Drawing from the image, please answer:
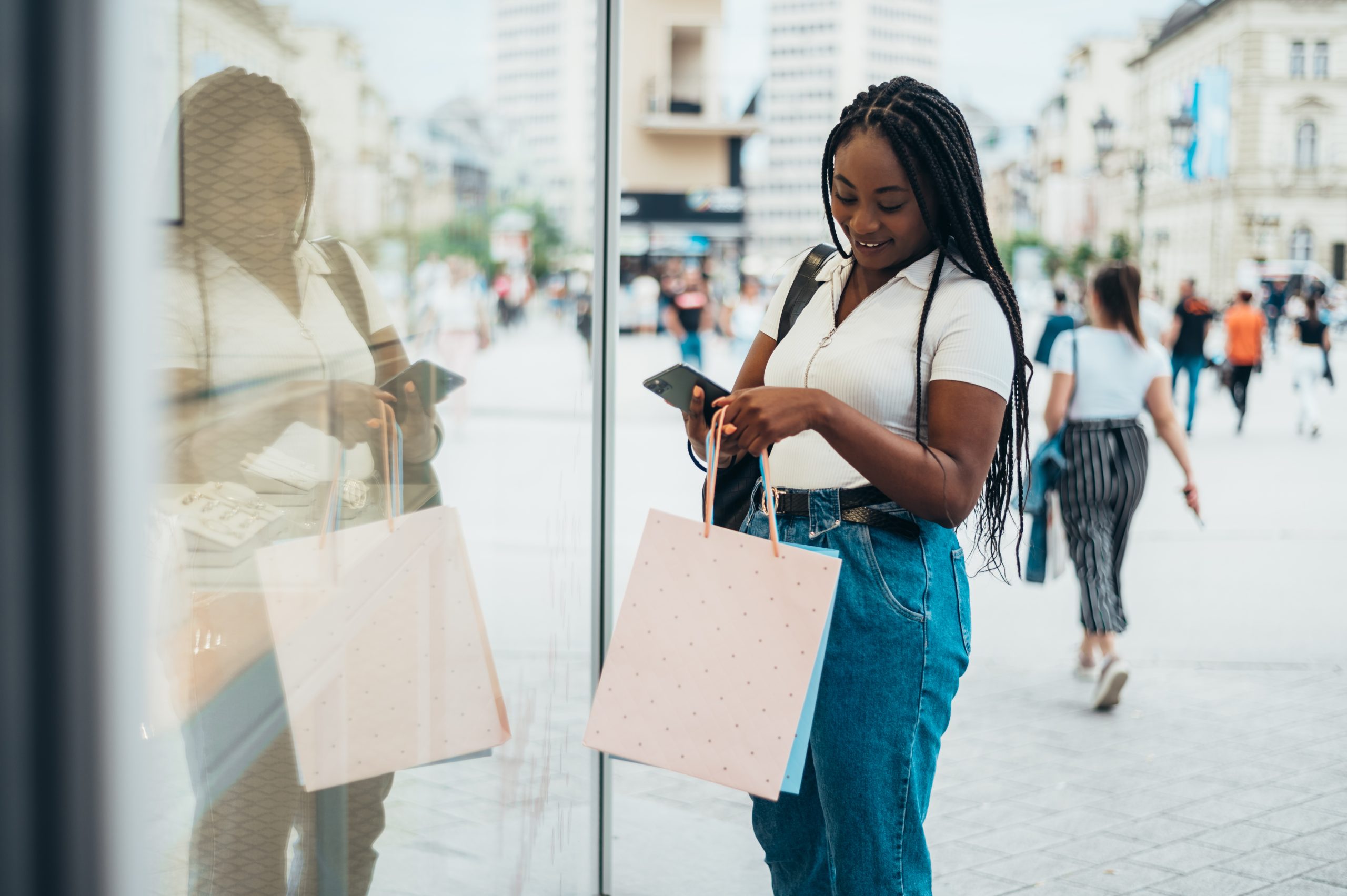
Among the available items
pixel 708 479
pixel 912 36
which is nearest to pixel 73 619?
A: pixel 708 479

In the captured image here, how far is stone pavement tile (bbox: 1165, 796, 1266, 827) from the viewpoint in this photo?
363 cm

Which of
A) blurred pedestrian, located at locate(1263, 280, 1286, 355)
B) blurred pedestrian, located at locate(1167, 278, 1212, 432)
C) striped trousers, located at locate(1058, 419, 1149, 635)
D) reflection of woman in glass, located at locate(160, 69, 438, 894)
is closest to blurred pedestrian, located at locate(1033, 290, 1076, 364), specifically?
striped trousers, located at locate(1058, 419, 1149, 635)

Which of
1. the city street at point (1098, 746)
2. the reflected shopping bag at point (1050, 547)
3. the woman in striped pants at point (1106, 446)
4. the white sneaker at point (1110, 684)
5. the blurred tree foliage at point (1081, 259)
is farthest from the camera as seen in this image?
the blurred tree foliage at point (1081, 259)

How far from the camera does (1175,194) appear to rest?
212 ft

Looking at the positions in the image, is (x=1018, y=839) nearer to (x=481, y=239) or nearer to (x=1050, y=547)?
(x=1050, y=547)

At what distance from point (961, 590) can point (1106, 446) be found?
10.6 ft

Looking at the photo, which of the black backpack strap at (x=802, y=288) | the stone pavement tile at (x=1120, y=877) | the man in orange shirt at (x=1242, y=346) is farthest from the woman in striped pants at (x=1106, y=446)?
the man in orange shirt at (x=1242, y=346)

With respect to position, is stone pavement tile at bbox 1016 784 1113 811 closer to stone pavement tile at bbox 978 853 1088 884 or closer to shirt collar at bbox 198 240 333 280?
stone pavement tile at bbox 978 853 1088 884

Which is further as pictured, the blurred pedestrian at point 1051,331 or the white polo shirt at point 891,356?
the blurred pedestrian at point 1051,331

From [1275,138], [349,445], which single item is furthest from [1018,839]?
[1275,138]

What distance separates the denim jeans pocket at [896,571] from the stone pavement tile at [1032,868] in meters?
1.90

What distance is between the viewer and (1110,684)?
464 centimetres

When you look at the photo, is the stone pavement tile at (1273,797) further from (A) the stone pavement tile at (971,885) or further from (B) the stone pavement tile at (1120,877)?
(A) the stone pavement tile at (971,885)

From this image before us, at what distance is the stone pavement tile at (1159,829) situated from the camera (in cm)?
352
